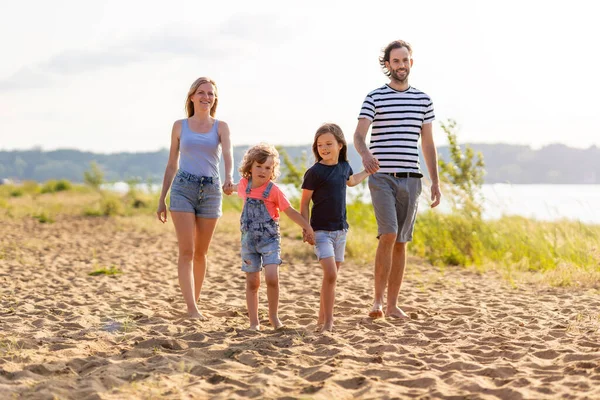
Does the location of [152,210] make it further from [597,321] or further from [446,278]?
[597,321]

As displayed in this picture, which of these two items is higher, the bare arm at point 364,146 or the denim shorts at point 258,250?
the bare arm at point 364,146

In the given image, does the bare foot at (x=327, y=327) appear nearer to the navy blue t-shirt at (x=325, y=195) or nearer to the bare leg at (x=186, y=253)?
the navy blue t-shirt at (x=325, y=195)

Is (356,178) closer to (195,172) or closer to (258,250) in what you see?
(258,250)

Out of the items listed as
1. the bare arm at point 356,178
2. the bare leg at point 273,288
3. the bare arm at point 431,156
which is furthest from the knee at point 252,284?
the bare arm at point 431,156

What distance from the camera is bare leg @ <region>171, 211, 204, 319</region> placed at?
20.2ft

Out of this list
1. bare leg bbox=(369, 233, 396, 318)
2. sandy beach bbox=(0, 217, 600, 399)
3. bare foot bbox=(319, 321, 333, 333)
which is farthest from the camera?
bare leg bbox=(369, 233, 396, 318)

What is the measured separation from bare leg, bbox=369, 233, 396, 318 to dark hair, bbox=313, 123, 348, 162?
0.86m

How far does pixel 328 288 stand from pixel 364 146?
47.4 inches

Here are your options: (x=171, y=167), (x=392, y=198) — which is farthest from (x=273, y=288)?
(x=171, y=167)

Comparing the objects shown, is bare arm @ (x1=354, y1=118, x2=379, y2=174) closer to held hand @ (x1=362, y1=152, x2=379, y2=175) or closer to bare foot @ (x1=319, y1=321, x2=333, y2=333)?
held hand @ (x1=362, y1=152, x2=379, y2=175)

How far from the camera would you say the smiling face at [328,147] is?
18.4ft

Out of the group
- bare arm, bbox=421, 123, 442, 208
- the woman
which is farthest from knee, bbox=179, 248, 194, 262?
bare arm, bbox=421, 123, 442, 208

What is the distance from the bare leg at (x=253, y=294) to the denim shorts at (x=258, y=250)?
0.07 metres

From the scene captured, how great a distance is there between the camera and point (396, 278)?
647 centimetres
